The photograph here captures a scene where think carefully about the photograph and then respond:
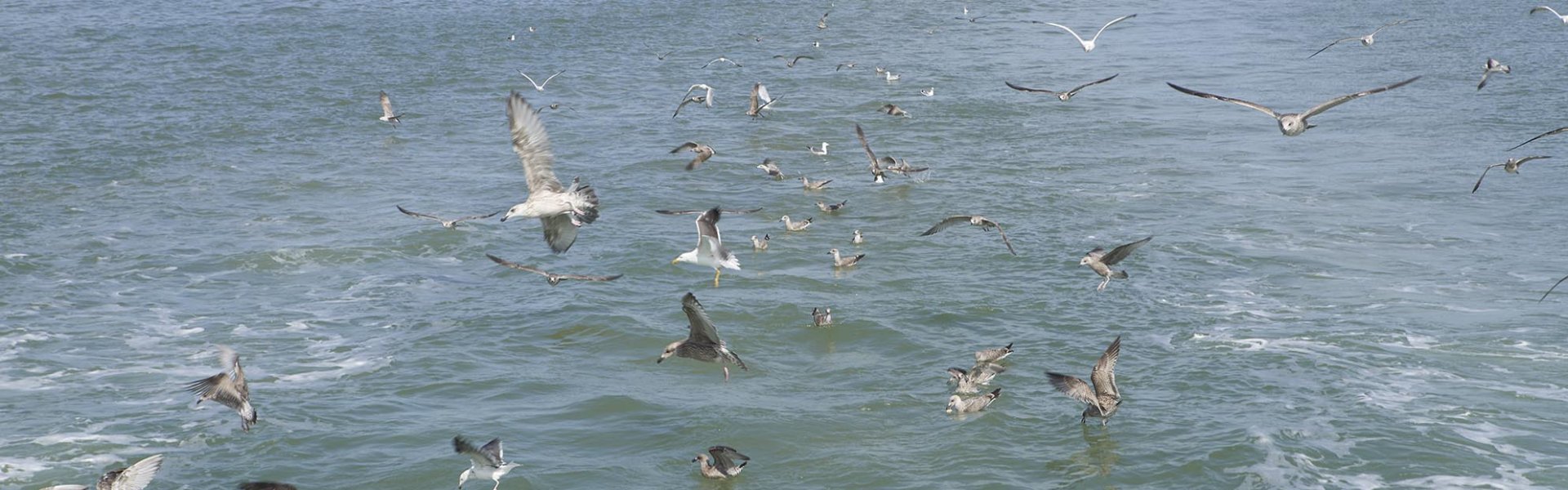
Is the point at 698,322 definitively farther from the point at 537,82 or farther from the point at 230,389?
the point at 537,82

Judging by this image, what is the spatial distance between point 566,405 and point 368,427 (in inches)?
82.2

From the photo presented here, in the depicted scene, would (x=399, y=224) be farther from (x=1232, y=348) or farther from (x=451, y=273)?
(x=1232, y=348)

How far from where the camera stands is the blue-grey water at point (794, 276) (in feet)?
48.2

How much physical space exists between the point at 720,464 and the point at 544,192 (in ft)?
9.96

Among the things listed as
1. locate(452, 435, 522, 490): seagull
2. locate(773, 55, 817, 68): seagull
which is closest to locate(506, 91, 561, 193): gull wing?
locate(452, 435, 522, 490): seagull

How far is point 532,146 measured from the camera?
13852 mm

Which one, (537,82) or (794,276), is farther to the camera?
(537,82)

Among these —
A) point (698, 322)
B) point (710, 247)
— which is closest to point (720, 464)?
point (698, 322)

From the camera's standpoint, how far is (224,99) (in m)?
32.3

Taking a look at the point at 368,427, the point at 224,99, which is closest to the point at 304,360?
the point at 368,427

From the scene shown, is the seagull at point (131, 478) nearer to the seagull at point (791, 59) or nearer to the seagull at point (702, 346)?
the seagull at point (702, 346)

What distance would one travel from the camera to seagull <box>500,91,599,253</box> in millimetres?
13594

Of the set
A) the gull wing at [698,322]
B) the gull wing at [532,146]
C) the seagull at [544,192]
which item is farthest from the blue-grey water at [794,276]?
the gull wing at [532,146]

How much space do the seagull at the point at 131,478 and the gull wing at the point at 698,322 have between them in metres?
4.56
